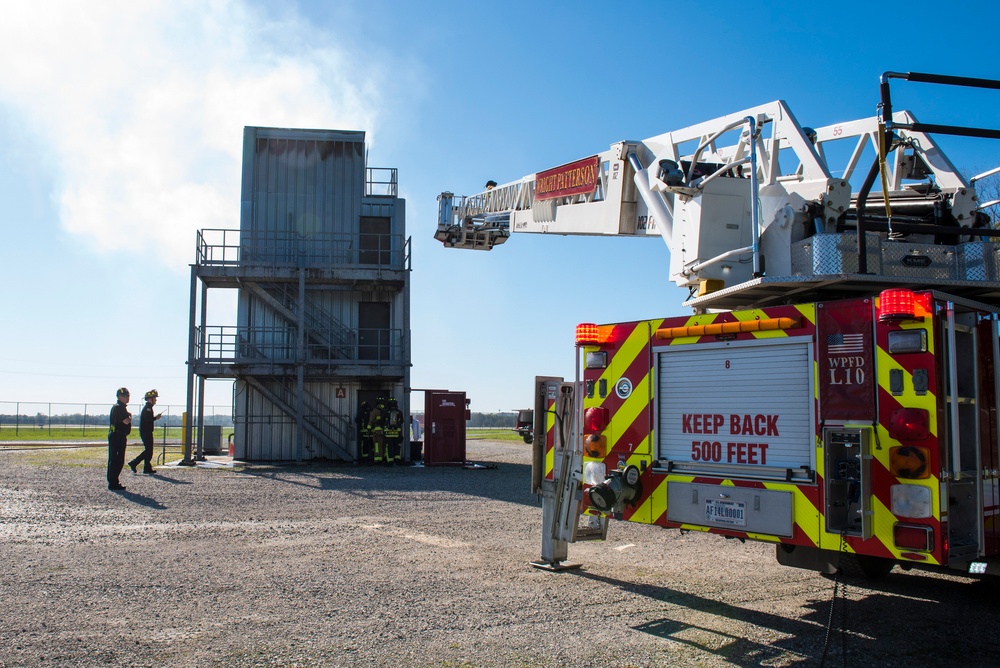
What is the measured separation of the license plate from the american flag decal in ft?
A: 4.10

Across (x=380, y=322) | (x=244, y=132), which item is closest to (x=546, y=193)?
(x=380, y=322)

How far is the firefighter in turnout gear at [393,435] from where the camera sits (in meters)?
23.3

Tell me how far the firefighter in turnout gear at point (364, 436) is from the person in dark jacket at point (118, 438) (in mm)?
8410

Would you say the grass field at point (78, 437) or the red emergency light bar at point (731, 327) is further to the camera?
the grass field at point (78, 437)

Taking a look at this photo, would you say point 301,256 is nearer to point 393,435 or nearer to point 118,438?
point 393,435

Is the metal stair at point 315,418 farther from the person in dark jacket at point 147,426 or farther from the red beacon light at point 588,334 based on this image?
the red beacon light at point 588,334

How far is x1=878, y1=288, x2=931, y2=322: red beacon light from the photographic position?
517 centimetres

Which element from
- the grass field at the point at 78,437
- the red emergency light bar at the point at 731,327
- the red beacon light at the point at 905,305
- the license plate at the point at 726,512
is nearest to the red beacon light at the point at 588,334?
the red emergency light bar at the point at 731,327

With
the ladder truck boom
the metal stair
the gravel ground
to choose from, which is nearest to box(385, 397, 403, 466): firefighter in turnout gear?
the metal stair

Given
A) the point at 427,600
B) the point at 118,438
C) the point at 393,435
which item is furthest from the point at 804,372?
the point at 393,435

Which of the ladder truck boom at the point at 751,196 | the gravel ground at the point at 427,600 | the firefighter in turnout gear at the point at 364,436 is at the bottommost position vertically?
the gravel ground at the point at 427,600

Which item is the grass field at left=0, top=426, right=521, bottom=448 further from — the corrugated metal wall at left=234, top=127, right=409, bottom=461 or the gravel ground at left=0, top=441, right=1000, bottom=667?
the gravel ground at left=0, top=441, right=1000, bottom=667

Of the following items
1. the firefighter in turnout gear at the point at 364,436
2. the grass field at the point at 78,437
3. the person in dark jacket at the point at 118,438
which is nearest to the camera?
the person in dark jacket at the point at 118,438

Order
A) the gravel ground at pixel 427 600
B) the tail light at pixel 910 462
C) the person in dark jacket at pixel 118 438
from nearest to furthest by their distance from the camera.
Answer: the tail light at pixel 910 462
the gravel ground at pixel 427 600
the person in dark jacket at pixel 118 438
